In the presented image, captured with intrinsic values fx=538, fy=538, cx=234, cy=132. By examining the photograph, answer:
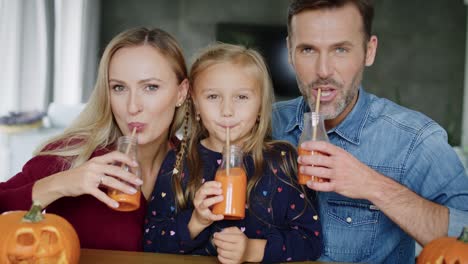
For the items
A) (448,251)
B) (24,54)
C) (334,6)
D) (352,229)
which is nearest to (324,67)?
(334,6)

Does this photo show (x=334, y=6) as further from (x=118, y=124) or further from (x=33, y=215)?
(x=33, y=215)

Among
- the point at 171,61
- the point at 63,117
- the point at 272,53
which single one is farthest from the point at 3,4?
the point at 171,61

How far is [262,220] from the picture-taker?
72.0 inches

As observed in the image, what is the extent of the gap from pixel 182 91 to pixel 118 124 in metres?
0.27

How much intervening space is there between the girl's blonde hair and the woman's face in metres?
0.14

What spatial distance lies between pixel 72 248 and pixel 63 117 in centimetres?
399

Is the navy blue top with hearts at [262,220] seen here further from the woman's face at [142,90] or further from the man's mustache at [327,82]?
the man's mustache at [327,82]

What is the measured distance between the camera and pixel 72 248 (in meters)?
1.38

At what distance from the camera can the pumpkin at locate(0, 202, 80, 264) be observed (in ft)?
4.30

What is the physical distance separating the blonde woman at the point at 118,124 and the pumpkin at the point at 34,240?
479 millimetres

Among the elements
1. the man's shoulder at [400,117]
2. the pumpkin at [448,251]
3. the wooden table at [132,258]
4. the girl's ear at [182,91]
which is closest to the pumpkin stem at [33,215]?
the wooden table at [132,258]

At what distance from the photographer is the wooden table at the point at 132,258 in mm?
1482

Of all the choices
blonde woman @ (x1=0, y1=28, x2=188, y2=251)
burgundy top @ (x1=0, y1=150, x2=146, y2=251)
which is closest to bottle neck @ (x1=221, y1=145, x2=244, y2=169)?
blonde woman @ (x1=0, y1=28, x2=188, y2=251)

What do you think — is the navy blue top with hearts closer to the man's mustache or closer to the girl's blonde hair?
the girl's blonde hair
